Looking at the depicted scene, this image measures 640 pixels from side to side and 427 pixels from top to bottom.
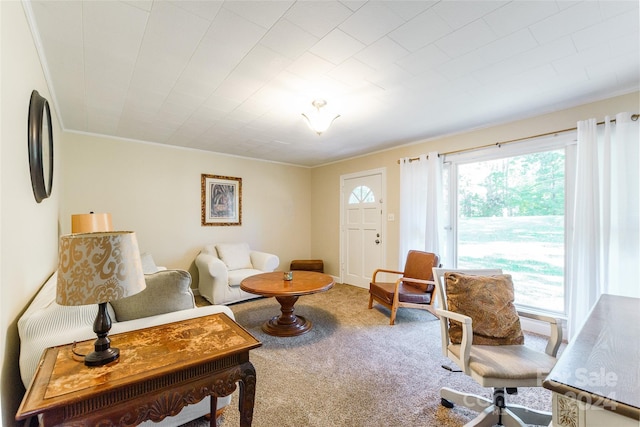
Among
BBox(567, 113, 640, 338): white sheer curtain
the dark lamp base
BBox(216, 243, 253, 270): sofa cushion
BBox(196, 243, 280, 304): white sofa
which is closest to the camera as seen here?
the dark lamp base

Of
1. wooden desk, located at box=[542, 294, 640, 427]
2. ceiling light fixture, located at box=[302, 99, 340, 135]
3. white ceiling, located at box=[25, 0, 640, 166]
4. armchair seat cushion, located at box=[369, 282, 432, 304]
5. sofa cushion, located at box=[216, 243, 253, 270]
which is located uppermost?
white ceiling, located at box=[25, 0, 640, 166]

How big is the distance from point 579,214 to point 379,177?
2.54m

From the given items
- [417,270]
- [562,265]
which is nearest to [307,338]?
[417,270]

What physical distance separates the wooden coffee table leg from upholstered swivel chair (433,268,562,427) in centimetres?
153

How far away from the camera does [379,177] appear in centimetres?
452

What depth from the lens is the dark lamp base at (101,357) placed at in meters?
1.05

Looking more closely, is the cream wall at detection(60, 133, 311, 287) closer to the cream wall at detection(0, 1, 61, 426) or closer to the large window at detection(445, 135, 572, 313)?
the cream wall at detection(0, 1, 61, 426)

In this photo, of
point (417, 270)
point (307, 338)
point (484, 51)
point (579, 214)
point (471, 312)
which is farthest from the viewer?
point (417, 270)

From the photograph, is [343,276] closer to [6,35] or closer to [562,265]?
[562,265]

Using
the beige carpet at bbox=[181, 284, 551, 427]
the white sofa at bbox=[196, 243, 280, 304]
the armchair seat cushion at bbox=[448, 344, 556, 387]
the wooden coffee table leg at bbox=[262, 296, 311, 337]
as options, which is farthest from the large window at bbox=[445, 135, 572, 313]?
the white sofa at bbox=[196, 243, 280, 304]

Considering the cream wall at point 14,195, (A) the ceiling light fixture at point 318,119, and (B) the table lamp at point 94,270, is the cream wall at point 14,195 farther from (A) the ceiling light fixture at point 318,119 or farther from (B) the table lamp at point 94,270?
(A) the ceiling light fixture at point 318,119

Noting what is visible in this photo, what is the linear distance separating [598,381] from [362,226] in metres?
4.01

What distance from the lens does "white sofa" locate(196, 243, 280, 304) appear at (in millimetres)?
3676

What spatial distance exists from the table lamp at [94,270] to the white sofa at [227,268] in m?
2.69
